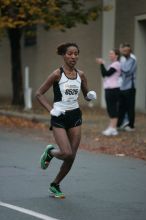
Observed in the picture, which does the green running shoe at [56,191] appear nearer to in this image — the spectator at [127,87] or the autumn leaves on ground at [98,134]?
the autumn leaves on ground at [98,134]

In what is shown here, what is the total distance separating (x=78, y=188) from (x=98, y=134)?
6396 millimetres

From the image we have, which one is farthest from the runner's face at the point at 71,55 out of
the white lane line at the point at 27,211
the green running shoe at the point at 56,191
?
the white lane line at the point at 27,211

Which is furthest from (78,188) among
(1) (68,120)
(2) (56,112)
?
(2) (56,112)

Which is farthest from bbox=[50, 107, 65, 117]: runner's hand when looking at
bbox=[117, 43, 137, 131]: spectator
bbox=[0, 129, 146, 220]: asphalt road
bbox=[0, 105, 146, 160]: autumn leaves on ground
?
bbox=[117, 43, 137, 131]: spectator

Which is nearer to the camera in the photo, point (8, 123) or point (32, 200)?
point (32, 200)

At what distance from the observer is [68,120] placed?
8.30 metres

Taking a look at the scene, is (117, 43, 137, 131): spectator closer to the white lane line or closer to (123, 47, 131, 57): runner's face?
(123, 47, 131, 57): runner's face

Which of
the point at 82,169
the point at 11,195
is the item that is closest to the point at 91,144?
the point at 82,169

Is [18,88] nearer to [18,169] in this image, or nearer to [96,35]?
[96,35]

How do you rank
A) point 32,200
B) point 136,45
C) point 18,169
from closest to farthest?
1. point 32,200
2. point 18,169
3. point 136,45

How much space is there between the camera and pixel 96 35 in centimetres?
2419

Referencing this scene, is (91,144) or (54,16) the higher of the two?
(54,16)

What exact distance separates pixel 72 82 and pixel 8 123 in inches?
383

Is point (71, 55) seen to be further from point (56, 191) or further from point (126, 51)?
point (126, 51)
